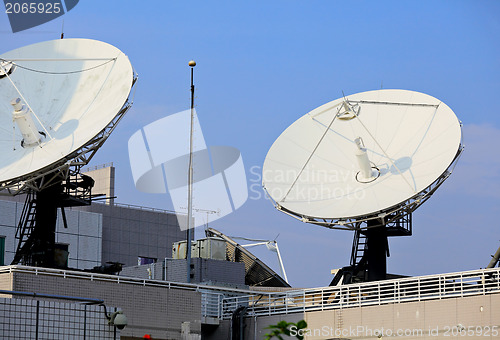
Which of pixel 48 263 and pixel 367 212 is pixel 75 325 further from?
pixel 367 212

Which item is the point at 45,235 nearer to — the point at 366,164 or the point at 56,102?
the point at 56,102

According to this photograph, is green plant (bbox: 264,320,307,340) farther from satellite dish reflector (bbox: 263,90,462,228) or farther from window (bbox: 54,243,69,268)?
window (bbox: 54,243,69,268)

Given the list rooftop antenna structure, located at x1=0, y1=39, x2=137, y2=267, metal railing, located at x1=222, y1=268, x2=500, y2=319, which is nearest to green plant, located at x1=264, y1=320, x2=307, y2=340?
metal railing, located at x1=222, y1=268, x2=500, y2=319

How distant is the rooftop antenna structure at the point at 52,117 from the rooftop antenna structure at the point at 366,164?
30.5 ft

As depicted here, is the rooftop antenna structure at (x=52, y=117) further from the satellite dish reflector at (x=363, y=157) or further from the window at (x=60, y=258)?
the satellite dish reflector at (x=363, y=157)

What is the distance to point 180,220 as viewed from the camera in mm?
97812

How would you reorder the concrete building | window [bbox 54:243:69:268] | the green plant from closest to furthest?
the green plant < window [bbox 54:243:69:268] < the concrete building

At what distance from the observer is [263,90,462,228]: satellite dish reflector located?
43000 millimetres

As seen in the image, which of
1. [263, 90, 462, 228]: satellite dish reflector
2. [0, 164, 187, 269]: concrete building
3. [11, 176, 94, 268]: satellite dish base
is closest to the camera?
[263, 90, 462, 228]: satellite dish reflector

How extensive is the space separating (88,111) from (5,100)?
5518 mm

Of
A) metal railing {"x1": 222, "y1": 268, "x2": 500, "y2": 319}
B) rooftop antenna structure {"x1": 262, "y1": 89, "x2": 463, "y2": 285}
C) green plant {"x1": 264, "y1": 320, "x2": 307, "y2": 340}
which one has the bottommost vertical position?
green plant {"x1": 264, "y1": 320, "x2": 307, "y2": 340}

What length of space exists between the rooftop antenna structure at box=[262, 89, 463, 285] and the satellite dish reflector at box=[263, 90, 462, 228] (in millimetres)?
49

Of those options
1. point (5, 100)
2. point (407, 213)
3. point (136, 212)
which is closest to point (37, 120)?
point (5, 100)

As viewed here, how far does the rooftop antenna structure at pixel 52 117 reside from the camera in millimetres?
41562
